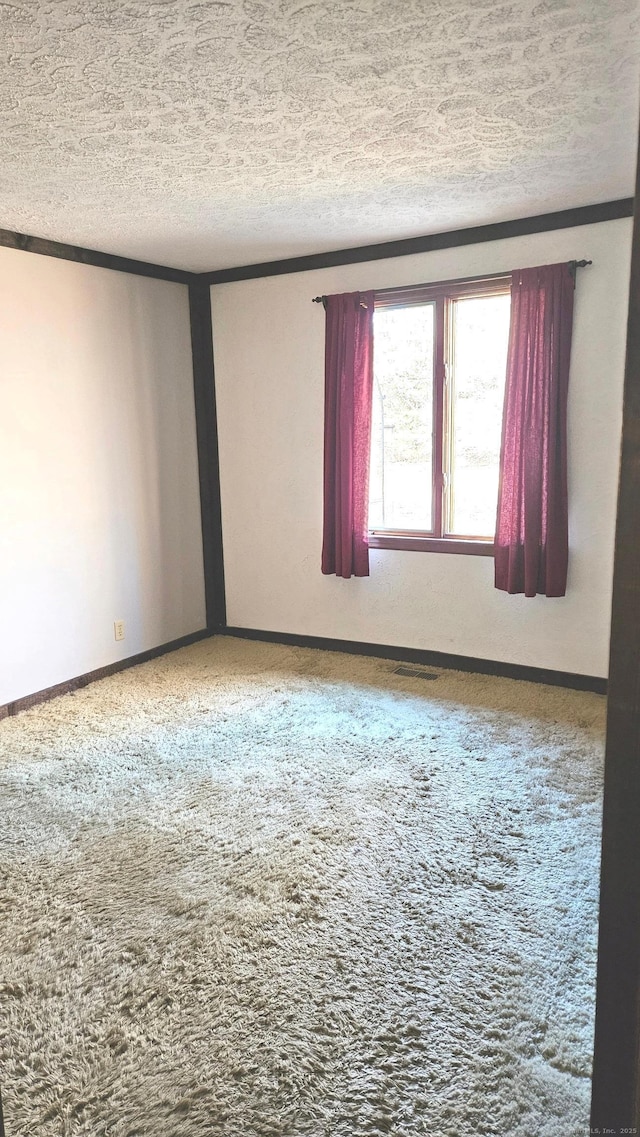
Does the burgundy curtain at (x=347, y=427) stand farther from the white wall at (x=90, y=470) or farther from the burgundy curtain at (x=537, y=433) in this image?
the white wall at (x=90, y=470)

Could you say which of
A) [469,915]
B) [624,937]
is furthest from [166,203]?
[624,937]

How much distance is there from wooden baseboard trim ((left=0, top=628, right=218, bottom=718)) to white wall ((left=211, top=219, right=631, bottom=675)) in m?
0.39

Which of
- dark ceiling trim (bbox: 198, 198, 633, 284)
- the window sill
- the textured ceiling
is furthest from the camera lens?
the window sill

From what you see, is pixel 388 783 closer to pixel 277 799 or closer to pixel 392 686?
pixel 277 799

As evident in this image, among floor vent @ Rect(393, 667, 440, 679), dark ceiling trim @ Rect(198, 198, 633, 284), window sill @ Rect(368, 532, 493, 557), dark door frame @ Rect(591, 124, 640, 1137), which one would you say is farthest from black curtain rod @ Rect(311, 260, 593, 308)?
dark door frame @ Rect(591, 124, 640, 1137)

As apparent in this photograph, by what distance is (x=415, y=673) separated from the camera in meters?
4.40

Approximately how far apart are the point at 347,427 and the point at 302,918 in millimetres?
2902

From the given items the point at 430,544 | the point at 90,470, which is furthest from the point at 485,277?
the point at 90,470

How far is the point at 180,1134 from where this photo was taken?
5.11 ft

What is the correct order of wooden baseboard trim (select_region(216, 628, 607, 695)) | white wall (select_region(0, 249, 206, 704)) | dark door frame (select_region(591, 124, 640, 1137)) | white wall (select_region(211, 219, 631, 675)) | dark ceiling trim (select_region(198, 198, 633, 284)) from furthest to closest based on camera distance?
wooden baseboard trim (select_region(216, 628, 607, 695)), white wall (select_region(0, 249, 206, 704)), white wall (select_region(211, 219, 631, 675)), dark ceiling trim (select_region(198, 198, 633, 284)), dark door frame (select_region(591, 124, 640, 1137))

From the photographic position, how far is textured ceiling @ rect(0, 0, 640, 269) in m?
1.86

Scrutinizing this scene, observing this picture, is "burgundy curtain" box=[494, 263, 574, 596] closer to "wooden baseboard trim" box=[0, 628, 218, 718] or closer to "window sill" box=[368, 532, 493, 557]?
"window sill" box=[368, 532, 493, 557]

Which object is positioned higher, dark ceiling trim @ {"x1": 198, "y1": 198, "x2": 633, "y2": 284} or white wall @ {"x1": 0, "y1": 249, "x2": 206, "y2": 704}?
dark ceiling trim @ {"x1": 198, "y1": 198, "x2": 633, "y2": 284}

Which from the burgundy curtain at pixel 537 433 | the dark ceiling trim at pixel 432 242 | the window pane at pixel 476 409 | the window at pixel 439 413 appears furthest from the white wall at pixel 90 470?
the burgundy curtain at pixel 537 433
